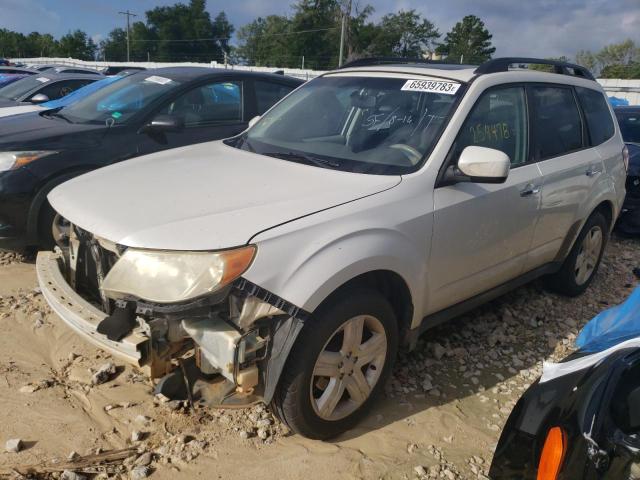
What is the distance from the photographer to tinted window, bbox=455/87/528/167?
10.6ft

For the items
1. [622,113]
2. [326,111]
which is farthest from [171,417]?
[622,113]

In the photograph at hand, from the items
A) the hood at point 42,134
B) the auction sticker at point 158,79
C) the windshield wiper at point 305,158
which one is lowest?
the hood at point 42,134

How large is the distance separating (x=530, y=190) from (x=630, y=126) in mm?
5532

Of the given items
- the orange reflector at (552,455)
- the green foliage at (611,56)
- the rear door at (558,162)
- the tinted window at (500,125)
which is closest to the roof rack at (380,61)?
the tinted window at (500,125)

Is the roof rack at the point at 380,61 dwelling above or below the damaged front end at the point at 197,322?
above

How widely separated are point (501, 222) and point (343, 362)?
1.42m

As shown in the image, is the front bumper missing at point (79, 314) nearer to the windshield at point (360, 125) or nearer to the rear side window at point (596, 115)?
the windshield at point (360, 125)

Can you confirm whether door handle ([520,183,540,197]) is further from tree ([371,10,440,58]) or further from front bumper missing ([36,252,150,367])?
tree ([371,10,440,58])

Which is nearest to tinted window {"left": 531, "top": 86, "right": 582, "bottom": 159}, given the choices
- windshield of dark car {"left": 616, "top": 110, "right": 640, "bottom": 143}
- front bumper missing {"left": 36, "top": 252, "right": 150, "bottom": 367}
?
front bumper missing {"left": 36, "top": 252, "right": 150, "bottom": 367}

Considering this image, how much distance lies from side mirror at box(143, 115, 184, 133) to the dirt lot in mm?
1798

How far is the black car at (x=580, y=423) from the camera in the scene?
1.62 metres

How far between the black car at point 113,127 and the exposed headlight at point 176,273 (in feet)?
8.60

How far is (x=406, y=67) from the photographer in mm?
3617

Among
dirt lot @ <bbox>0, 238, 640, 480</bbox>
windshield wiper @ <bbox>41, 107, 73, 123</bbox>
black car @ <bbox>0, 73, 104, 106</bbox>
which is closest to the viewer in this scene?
dirt lot @ <bbox>0, 238, 640, 480</bbox>
